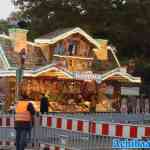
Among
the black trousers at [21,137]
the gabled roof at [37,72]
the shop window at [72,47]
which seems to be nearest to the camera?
the black trousers at [21,137]

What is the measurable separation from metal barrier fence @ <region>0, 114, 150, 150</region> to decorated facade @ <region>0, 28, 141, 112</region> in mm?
20156

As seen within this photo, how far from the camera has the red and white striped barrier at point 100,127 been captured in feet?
53.4

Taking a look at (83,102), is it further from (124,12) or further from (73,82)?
(124,12)

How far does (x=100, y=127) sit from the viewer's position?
17234 mm

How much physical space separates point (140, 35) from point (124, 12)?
2.76 metres

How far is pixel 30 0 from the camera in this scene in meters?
62.4

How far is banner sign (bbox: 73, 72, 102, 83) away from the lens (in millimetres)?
44656

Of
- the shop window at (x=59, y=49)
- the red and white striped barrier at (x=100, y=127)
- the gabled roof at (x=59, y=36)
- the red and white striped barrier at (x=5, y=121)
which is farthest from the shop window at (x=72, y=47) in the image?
the red and white striped barrier at (x=100, y=127)

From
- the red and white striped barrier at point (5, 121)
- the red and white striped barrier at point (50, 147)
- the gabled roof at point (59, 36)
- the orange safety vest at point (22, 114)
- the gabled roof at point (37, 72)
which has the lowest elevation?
the red and white striped barrier at point (50, 147)

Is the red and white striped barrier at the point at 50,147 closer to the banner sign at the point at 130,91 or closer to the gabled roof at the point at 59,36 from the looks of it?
the banner sign at the point at 130,91

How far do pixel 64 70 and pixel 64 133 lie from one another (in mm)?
25349

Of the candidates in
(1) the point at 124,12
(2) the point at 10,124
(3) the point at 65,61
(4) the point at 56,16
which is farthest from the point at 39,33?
(2) the point at 10,124

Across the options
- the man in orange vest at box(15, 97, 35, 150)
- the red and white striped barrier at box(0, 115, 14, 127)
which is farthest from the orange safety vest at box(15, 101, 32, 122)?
the red and white striped barrier at box(0, 115, 14, 127)

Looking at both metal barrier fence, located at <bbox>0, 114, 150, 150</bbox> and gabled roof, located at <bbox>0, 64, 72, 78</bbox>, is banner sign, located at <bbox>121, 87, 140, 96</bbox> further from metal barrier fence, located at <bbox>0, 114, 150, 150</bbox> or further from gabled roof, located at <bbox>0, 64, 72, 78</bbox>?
metal barrier fence, located at <bbox>0, 114, 150, 150</bbox>
